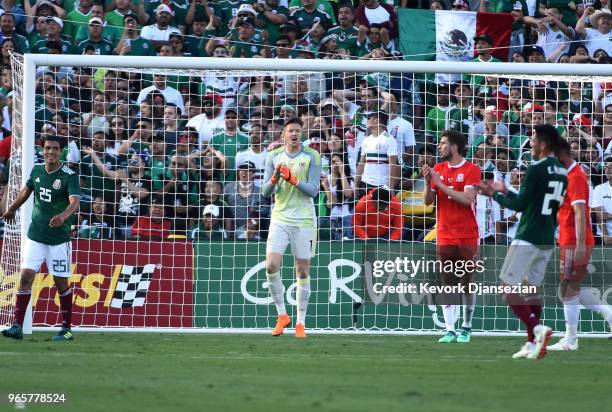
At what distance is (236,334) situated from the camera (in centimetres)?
1588

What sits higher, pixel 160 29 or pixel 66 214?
pixel 160 29

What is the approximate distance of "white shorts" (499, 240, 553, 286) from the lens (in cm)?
1155

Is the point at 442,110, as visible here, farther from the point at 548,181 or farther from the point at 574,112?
the point at 548,181

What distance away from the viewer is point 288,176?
1404 cm

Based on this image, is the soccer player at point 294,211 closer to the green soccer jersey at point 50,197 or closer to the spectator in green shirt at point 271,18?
the green soccer jersey at point 50,197

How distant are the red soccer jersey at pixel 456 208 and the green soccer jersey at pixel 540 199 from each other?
245cm

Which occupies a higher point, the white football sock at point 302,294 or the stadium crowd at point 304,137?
the stadium crowd at point 304,137

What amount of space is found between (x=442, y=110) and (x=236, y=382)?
31.0ft

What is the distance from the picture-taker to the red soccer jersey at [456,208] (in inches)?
552

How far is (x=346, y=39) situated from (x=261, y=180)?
485cm

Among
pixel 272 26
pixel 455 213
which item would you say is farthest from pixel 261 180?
pixel 272 26

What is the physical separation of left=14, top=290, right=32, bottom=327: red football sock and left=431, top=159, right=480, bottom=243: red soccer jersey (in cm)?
501

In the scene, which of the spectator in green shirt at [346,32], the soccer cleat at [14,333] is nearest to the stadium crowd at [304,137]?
the spectator in green shirt at [346,32]

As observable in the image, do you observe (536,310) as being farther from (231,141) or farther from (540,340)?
(231,141)
